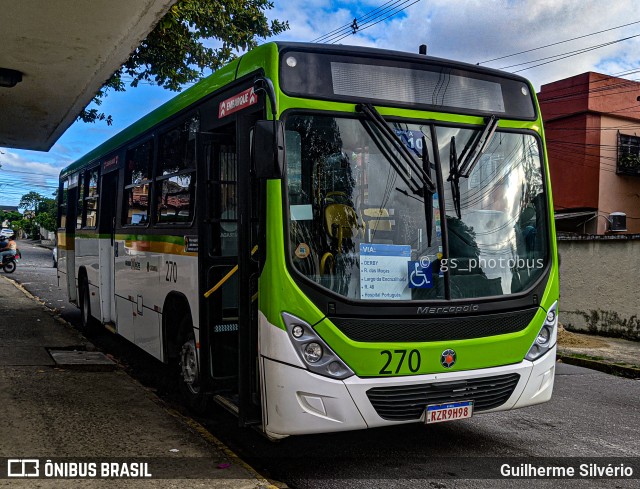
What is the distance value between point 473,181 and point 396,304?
1180 millimetres

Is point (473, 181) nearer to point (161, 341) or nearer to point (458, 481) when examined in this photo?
point (458, 481)

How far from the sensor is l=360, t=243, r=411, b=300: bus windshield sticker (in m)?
4.62

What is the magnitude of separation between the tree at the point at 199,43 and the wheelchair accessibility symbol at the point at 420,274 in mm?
9751

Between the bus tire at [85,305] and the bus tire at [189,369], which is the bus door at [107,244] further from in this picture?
the bus tire at [189,369]

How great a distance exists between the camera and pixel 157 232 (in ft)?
23.1

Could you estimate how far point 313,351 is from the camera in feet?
14.6

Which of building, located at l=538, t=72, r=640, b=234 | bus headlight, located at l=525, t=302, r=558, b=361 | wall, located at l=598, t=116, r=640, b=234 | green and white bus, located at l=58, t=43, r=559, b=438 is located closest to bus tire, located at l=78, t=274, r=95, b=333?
green and white bus, located at l=58, t=43, r=559, b=438

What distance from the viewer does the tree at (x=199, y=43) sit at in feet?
43.5

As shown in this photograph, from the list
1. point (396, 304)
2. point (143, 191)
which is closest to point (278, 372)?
point (396, 304)

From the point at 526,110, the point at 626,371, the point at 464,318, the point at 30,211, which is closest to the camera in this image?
the point at 464,318

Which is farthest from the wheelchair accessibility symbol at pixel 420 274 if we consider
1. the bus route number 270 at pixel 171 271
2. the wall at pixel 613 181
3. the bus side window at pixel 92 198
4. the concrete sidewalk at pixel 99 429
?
the wall at pixel 613 181

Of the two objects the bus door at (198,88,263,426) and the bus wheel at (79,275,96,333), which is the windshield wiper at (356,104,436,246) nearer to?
the bus door at (198,88,263,426)

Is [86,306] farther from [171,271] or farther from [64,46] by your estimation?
[171,271]

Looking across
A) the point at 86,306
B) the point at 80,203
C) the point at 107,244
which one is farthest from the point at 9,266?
the point at 107,244
